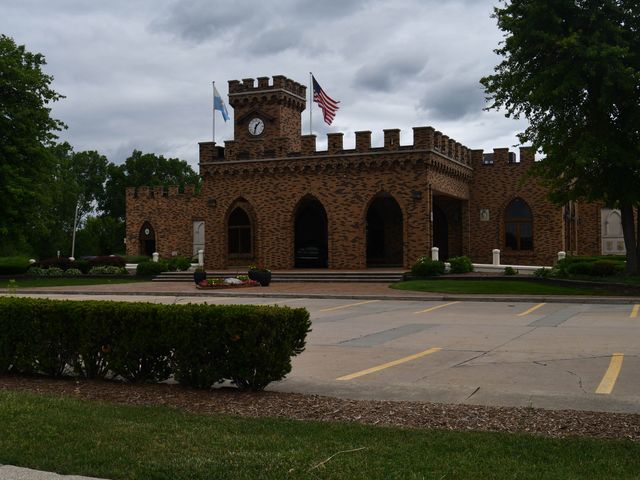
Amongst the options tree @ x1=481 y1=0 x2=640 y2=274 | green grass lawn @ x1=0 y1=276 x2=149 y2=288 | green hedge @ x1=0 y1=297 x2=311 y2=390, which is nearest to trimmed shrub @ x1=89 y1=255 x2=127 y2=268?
green grass lawn @ x1=0 y1=276 x2=149 y2=288

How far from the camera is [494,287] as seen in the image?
24781 mm

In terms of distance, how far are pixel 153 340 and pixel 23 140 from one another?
33.5 meters

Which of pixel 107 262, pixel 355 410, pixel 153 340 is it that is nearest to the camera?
pixel 355 410

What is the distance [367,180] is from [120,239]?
5473cm

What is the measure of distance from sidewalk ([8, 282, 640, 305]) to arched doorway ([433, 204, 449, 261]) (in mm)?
13000

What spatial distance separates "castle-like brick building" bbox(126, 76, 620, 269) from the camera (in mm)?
35125

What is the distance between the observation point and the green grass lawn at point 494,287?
2314cm

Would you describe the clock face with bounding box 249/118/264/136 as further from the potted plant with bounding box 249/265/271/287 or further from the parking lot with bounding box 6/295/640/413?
the parking lot with bounding box 6/295/640/413

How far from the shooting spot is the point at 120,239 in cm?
8300

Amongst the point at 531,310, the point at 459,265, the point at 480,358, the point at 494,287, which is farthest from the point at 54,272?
the point at 480,358

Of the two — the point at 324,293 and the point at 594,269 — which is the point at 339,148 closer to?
the point at 324,293

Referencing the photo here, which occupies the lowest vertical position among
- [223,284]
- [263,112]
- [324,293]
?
[324,293]

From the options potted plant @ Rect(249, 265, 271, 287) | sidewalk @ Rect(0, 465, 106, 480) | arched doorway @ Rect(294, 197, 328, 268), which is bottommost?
sidewalk @ Rect(0, 465, 106, 480)

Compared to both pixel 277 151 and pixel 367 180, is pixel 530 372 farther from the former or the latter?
pixel 277 151
